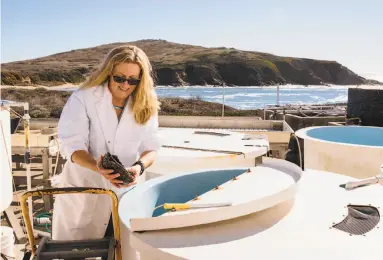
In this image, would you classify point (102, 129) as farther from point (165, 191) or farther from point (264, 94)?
point (264, 94)

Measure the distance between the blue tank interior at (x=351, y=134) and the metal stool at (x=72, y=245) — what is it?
520 centimetres

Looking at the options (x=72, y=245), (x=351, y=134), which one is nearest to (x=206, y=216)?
(x=72, y=245)

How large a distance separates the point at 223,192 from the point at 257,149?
2330 mm

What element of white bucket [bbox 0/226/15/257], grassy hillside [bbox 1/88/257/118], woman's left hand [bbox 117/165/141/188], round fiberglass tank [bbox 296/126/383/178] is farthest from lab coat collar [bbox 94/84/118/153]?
grassy hillside [bbox 1/88/257/118]

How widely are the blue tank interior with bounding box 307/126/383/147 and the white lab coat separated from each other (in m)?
4.85

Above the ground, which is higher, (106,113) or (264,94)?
(106,113)

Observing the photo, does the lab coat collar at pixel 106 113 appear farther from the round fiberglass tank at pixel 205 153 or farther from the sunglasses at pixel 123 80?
the round fiberglass tank at pixel 205 153

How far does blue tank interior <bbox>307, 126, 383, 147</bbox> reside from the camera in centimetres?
682

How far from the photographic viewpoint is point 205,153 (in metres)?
4.65

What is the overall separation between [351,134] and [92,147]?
19.0 ft

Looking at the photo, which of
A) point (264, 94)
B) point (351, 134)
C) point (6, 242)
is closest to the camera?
point (6, 242)

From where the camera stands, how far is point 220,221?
7.29ft

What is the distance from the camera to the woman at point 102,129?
2.30m

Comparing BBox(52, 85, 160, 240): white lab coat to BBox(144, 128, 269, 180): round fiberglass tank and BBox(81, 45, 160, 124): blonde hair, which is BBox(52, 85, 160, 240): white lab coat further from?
BBox(144, 128, 269, 180): round fiberglass tank
